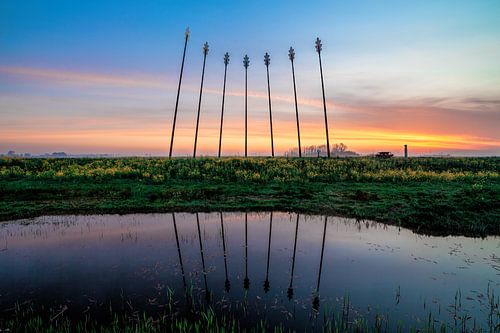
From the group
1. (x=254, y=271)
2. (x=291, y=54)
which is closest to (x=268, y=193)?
(x=254, y=271)

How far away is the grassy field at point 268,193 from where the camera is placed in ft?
57.7

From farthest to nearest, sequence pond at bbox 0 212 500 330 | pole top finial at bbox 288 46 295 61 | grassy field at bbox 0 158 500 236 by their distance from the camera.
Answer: pole top finial at bbox 288 46 295 61, grassy field at bbox 0 158 500 236, pond at bbox 0 212 500 330

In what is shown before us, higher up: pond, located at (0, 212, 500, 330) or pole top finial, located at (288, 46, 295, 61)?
pole top finial, located at (288, 46, 295, 61)

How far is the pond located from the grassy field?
9.02 feet

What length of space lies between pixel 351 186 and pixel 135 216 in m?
17.6

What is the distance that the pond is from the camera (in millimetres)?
7617

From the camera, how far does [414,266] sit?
34.2ft

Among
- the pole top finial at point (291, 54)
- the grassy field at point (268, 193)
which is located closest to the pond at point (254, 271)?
the grassy field at point (268, 193)

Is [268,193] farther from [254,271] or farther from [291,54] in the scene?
[291,54]

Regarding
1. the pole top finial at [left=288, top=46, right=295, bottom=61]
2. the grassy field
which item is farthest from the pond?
the pole top finial at [left=288, top=46, right=295, bottom=61]

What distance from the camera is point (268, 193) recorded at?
24.2m

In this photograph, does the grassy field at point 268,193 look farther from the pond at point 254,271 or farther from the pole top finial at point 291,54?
the pole top finial at point 291,54

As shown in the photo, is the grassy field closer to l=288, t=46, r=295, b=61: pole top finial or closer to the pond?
the pond

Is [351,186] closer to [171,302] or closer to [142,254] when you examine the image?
[142,254]
